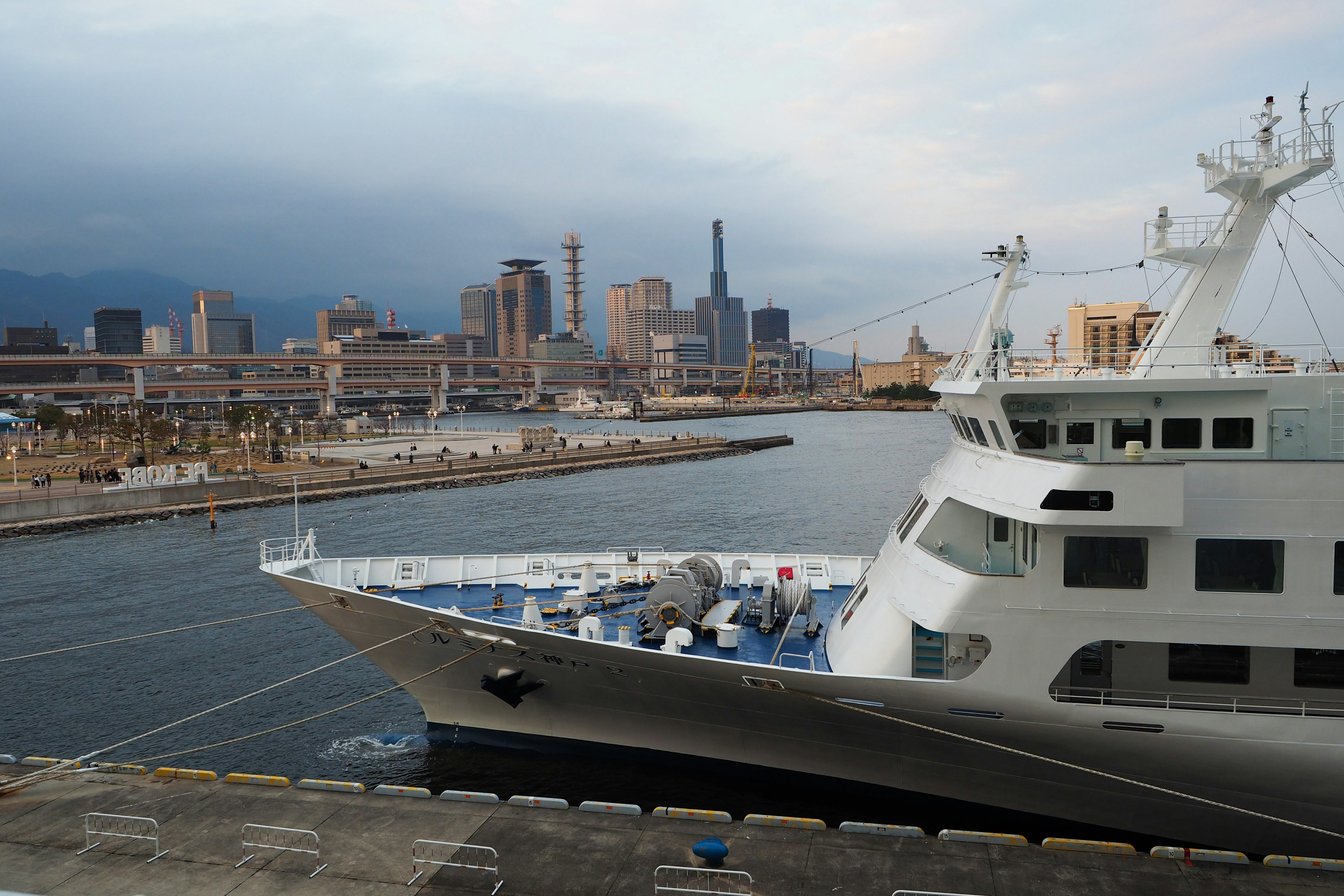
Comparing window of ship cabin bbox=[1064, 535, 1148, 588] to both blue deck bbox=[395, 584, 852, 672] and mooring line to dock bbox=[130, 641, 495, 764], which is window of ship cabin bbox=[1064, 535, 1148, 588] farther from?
mooring line to dock bbox=[130, 641, 495, 764]

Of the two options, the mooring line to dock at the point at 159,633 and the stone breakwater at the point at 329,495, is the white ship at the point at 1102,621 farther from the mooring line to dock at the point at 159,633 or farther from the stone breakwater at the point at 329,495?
the stone breakwater at the point at 329,495

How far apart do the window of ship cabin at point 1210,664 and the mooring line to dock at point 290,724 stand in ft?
32.1

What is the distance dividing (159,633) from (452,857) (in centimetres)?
1620

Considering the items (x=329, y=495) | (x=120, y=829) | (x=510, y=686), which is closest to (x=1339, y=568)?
(x=510, y=686)

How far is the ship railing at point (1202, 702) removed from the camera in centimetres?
Result: 959

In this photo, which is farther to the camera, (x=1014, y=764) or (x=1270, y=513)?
(x=1014, y=764)

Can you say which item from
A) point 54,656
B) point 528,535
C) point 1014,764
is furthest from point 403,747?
point 528,535

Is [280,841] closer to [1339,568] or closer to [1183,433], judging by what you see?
[1183,433]

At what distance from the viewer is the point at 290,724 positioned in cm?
1586

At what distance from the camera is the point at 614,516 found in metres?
44.5

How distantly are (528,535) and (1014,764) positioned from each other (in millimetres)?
30898

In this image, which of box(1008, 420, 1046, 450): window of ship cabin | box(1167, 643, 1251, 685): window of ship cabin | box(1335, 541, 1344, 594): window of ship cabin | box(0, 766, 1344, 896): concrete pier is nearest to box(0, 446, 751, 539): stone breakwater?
box(0, 766, 1344, 896): concrete pier

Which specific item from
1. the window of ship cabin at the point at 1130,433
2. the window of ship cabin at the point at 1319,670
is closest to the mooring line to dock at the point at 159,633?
the window of ship cabin at the point at 1130,433

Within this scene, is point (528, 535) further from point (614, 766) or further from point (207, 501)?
point (614, 766)
